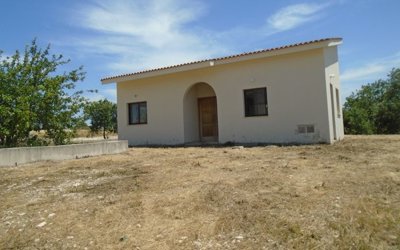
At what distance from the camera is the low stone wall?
8273mm

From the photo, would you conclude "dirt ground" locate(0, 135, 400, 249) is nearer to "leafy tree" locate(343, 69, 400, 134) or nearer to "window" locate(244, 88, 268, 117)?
"window" locate(244, 88, 268, 117)

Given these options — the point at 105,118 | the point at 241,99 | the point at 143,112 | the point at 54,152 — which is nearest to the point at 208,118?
the point at 241,99

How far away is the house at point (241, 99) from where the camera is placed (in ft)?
38.1

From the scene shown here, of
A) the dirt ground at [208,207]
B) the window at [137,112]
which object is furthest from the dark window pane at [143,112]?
the dirt ground at [208,207]

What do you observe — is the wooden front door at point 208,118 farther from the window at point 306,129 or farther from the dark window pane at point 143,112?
the window at point 306,129

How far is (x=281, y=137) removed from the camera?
12289 millimetres

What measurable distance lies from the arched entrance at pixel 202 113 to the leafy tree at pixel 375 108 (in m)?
11.0

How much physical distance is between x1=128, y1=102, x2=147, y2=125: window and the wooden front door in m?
2.59

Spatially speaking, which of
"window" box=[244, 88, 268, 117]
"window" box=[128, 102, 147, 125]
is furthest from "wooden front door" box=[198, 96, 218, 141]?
A: "window" box=[128, 102, 147, 125]

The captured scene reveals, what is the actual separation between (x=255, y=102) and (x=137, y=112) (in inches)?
234

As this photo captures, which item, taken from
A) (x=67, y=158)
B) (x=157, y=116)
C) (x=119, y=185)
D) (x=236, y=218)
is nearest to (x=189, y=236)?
(x=236, y=218)

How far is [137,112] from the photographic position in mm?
15953

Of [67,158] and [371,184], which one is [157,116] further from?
[371,184]

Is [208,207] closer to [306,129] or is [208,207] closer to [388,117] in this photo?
[306,129]
